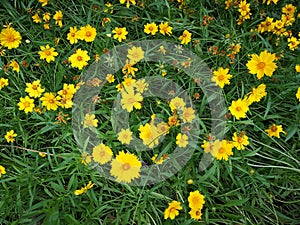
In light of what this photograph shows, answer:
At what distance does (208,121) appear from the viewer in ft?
5.80

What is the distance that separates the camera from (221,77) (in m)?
1.73

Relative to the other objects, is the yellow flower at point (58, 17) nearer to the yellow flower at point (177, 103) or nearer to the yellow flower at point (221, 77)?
the yellow flower at point (177, 103)

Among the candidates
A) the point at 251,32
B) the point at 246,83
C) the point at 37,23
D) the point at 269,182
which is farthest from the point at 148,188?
the point at 37,23

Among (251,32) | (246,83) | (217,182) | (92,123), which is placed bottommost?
(217,182)

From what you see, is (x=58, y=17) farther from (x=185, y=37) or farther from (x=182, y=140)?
(x=182, y=140)

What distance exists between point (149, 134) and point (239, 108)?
409 millimetres

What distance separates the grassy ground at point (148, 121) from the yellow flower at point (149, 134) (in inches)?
2.4

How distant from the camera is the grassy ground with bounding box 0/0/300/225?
Result: 164cm

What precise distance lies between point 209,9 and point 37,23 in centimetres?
92

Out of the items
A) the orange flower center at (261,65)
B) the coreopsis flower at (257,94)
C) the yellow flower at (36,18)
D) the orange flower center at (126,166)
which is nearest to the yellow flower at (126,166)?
the orange flower center at (126,166)

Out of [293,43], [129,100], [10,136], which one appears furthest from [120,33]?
[293,43]

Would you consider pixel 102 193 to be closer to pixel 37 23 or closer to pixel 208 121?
pixel 208 121

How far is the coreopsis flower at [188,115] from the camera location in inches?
65.8

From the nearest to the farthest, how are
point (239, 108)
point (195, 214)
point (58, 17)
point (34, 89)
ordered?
point (195, 214), point (239, 108), point (34, 89), point (58, 17)
